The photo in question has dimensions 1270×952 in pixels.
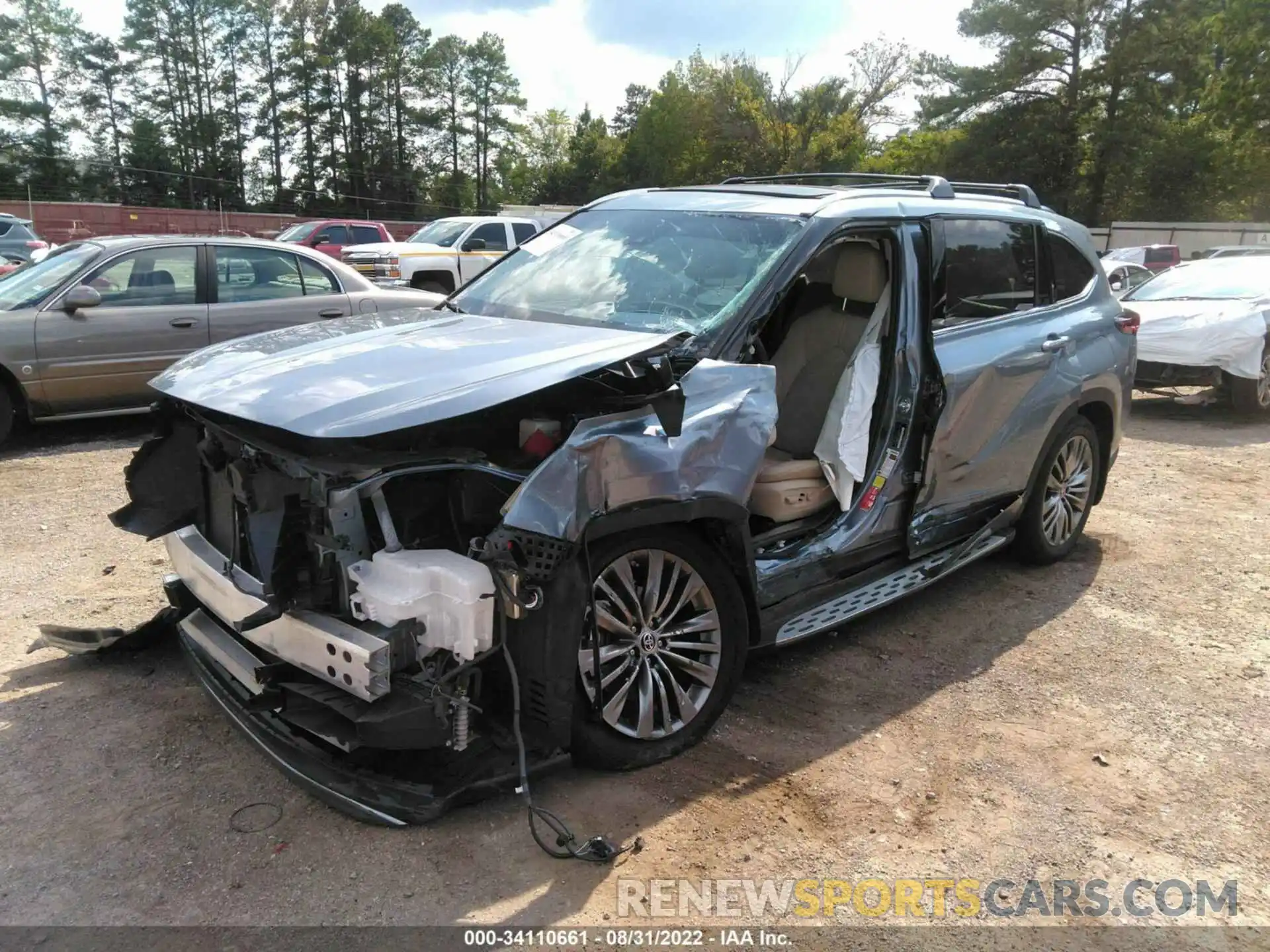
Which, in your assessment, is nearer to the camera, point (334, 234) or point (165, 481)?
point (165, 481)

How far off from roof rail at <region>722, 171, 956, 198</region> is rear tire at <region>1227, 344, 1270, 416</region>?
22.8ft

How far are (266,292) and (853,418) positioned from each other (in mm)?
6109

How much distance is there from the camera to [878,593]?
404 centimetres

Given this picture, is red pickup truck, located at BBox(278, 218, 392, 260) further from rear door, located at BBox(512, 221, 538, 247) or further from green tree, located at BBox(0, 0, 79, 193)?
green tree, located at BBox(0, 0, 79, 193)

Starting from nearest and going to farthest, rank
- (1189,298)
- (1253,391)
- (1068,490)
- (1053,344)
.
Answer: (1053,344)
(1068,490)
(1253,391)
(1189,298)

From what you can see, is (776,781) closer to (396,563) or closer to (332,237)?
(396,563)

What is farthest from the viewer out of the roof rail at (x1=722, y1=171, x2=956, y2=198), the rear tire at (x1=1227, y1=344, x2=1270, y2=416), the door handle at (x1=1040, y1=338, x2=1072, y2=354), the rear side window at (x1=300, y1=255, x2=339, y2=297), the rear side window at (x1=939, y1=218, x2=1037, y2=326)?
the rear tire at (x1=1227, y1=344, x2=1270, y2=416)

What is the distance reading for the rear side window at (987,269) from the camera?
170 inches

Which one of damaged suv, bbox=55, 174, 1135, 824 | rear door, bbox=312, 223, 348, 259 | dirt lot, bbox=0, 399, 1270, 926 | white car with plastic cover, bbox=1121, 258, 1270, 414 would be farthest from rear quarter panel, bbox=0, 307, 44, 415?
rear door, bbox=312, 223, 348, 259

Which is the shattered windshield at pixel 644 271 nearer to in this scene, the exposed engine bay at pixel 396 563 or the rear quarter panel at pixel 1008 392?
the exposed engine bay at pixel 396 563

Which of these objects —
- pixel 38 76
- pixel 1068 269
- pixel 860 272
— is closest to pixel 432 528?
pixel 860 272

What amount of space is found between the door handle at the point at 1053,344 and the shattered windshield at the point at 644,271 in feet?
5.64

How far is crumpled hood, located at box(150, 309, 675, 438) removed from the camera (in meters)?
2.64

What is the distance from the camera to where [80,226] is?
34.4 metres
